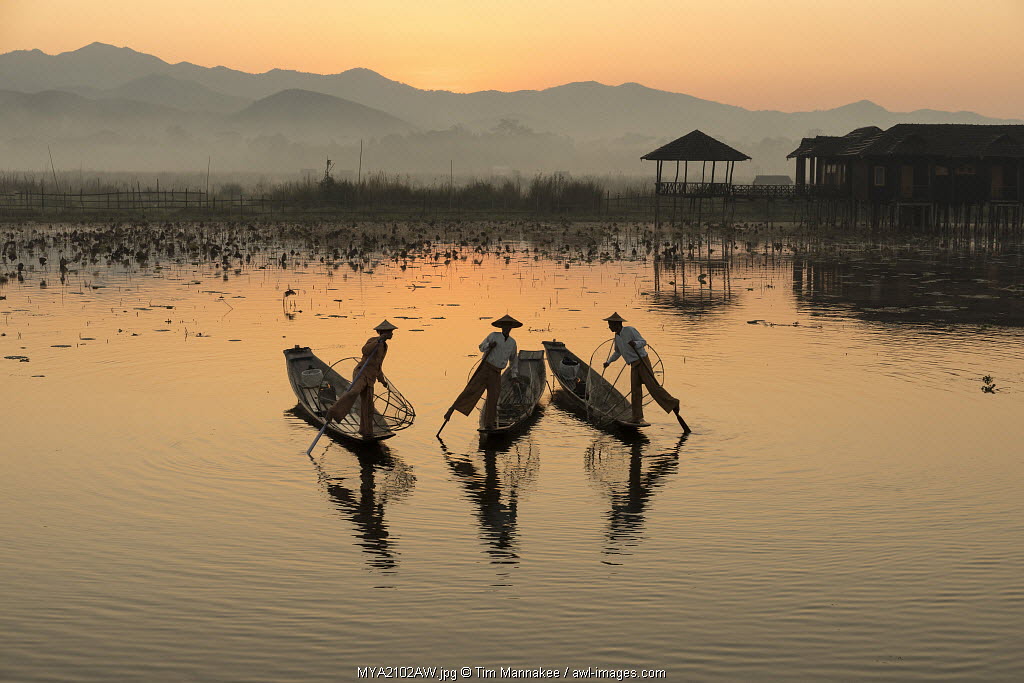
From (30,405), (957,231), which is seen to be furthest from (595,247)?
(30,405)

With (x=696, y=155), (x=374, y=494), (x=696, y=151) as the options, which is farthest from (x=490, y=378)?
(x=696, y=151)

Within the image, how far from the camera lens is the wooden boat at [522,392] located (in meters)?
15.3

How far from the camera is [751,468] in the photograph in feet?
43.0

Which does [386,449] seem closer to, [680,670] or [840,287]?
[680,670]

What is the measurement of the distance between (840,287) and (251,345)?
1782cm

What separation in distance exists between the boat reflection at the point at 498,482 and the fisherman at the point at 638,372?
149 cm

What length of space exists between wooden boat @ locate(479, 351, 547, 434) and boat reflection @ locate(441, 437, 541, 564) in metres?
0.67

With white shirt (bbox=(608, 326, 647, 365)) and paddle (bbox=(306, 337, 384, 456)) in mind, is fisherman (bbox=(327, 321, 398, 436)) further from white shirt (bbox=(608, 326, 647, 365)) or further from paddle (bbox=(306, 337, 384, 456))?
white shirt (bbox=(608, 326, 647, 365))

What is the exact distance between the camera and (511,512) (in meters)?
11.4

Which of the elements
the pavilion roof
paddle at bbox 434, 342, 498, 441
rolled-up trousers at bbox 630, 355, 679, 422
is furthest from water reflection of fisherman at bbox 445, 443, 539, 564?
the pavilion roof

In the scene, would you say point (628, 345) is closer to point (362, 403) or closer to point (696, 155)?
point (362, 403)

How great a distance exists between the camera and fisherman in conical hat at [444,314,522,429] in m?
14.6

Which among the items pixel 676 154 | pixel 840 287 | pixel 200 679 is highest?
pixel 676 154

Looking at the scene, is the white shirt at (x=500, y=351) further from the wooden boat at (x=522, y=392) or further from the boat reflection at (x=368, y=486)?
the boat reflection at (x=368, y=486)
